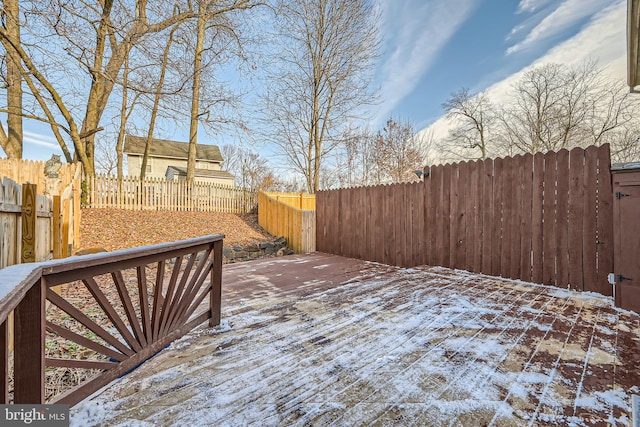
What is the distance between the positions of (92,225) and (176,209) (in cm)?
278

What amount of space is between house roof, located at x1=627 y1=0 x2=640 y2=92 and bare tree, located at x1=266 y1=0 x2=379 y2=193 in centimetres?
817

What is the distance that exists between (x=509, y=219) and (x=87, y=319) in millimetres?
4599

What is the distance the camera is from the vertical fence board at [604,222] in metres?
3.08

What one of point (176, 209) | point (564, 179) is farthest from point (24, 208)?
point (176, 209)

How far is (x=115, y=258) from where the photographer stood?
1498mm

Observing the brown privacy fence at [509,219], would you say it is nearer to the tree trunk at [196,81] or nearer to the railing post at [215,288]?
the railing post at [215,288]

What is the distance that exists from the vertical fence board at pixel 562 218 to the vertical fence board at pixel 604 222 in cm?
28

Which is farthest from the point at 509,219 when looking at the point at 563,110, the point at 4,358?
the point at 563,110

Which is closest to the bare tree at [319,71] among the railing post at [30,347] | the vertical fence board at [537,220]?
the vertical fence board at [537,220]

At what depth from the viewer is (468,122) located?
16656mm

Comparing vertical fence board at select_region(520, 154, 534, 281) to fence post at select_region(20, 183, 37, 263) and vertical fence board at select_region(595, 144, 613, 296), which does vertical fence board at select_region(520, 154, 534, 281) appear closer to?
vertical fence board at select_region(595, 144, 613, 296)

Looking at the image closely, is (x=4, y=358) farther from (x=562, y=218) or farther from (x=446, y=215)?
(x=446, y=215)

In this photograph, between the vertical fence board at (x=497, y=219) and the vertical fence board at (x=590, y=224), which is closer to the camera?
the vertical fence board at (x=590, y=224)

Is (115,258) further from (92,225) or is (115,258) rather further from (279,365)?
(92,225)
